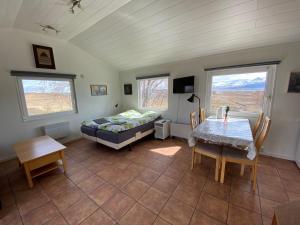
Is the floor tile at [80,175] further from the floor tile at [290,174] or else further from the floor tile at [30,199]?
the floor tile at [290,174]

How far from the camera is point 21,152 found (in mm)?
2041

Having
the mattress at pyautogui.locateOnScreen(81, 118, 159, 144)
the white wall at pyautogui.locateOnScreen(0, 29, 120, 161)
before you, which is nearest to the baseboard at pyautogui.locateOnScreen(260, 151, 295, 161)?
the mattress at pyautogui.locateOnScreen(81, 118, 159, 144)

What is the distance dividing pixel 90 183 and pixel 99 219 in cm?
66

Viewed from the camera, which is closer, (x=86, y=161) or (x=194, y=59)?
(x=86, y=161)

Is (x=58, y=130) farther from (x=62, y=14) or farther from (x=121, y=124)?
(x=62, y=14)

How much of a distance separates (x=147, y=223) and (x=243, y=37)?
120 inches

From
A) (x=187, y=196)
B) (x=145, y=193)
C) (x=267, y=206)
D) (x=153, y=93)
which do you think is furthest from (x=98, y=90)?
(x=267, y=206)

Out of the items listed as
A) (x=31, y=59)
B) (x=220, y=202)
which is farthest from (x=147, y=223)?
(x=31, y=59)

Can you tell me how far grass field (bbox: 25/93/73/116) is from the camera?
9.70 ft

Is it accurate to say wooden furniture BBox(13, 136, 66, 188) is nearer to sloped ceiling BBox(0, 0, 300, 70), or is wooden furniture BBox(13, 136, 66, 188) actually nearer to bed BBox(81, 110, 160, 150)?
bed BBox(81, 110, 160, 150)

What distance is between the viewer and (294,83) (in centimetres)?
225

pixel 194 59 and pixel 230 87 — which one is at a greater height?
pixel 194 59

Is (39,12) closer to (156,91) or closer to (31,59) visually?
(31,59)

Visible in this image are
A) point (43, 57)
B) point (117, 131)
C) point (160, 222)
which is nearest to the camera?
point (160, 222)
